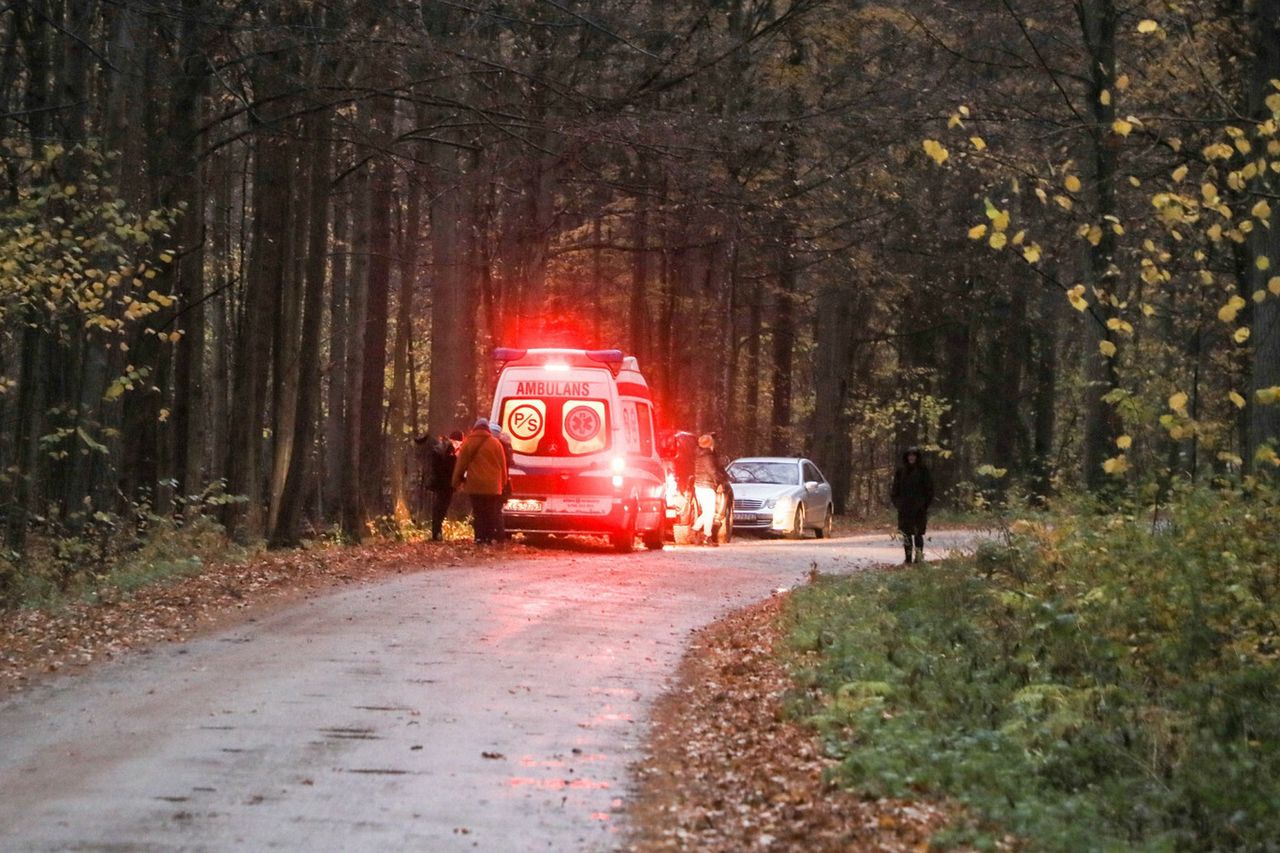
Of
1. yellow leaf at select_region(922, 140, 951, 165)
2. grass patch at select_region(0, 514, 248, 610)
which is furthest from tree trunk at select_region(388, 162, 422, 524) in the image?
yellow leaf at select_region(922, 140, 951, 165)

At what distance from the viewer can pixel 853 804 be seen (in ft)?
28.0

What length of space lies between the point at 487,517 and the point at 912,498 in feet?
20.6

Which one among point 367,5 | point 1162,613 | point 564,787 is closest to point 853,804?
point 564,787

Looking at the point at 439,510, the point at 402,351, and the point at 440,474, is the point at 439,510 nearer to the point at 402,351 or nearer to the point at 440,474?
the point at 440,474

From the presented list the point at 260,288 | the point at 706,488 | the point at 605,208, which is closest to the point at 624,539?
the point at 706,488

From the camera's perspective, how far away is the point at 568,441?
2544cm

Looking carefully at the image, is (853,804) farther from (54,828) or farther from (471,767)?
(54,828)

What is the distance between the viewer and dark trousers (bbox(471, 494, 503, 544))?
987 inches

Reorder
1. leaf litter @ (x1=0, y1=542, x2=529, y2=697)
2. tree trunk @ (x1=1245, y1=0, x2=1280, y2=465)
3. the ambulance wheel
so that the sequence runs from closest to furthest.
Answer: leaf litter @ (x1=0, y1=542, x2=529, y2=697)
tree trunk @ (x1=1245, y1=0, x2=1280, y2=465)
the ambulance wheel

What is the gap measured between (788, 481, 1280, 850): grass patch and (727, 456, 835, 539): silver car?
53.3ft

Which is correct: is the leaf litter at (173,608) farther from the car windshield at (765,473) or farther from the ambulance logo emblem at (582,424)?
the car windshield at (765,473)

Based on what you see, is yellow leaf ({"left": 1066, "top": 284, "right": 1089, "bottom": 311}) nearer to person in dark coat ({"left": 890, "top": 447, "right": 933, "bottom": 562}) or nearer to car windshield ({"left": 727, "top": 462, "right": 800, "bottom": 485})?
person in dark coat ({"left": 890, "top": 447, "right": 933, "bottom": 562})

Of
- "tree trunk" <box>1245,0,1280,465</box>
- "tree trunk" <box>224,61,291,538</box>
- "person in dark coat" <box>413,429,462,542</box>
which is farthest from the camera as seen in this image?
"person in dark coat" <box>413,429,462,542</box>

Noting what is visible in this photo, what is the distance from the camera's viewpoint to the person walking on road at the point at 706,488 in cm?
3027
